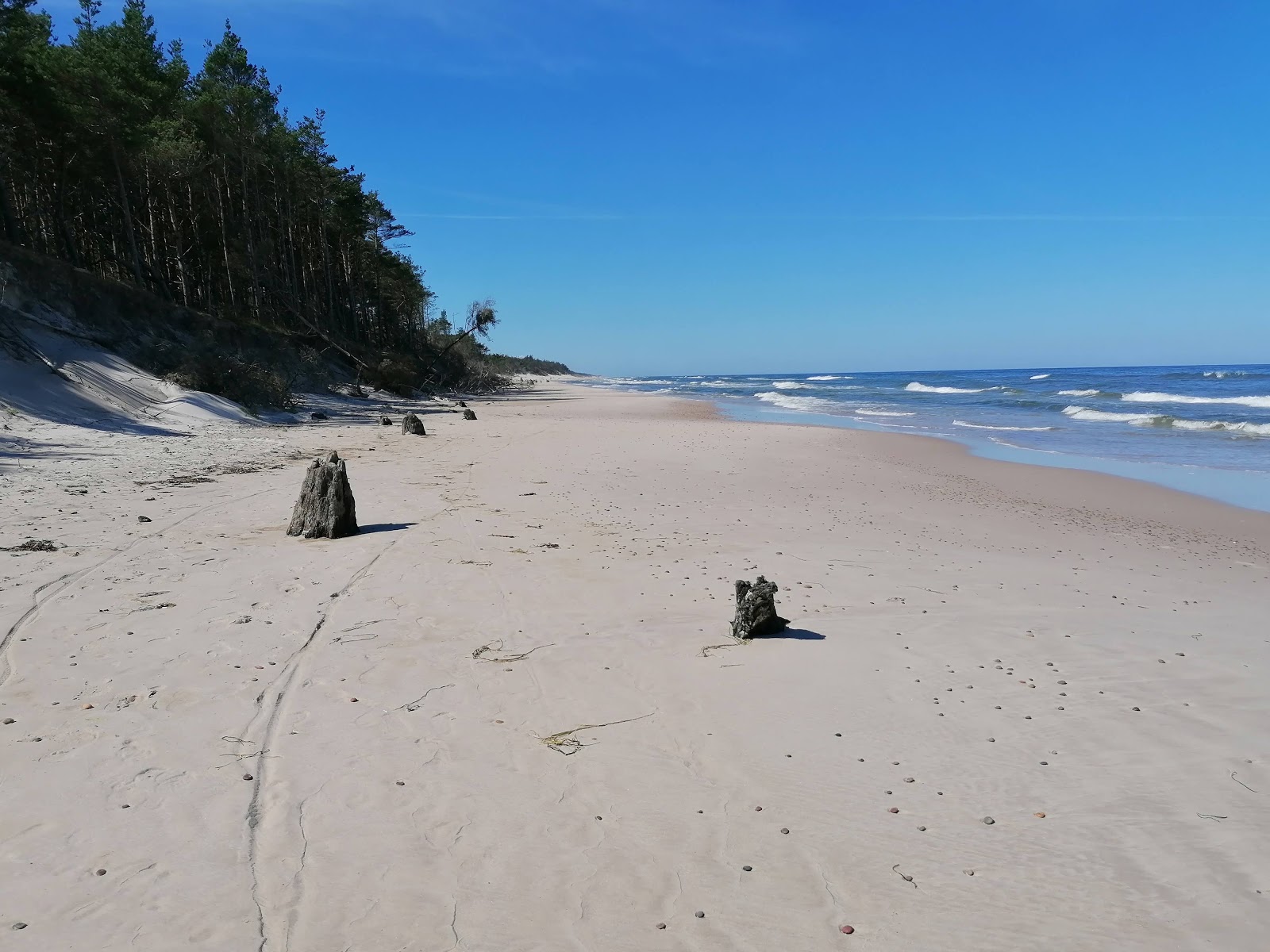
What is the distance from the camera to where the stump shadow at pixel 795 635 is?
18.8 ft

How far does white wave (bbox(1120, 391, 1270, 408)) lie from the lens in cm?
3678

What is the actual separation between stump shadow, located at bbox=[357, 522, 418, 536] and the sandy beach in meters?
0.10

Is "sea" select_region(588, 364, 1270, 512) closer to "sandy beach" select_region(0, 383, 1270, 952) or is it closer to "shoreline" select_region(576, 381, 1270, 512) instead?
"shoreline" select_region(576, 381, 1270, 512)

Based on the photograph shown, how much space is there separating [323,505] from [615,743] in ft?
18.2

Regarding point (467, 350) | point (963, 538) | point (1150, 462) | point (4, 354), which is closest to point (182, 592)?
point (963, 538)

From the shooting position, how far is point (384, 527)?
916 centimetres

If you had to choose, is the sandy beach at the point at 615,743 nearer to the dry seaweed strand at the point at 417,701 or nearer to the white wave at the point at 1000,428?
the dry seaweed strand at the point at 417,701

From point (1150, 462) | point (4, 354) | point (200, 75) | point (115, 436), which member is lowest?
point (1150, 462)

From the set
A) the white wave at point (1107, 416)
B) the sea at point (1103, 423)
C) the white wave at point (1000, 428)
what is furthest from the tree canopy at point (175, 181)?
the white wave at point (1107, 416)

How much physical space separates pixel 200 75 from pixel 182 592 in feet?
121

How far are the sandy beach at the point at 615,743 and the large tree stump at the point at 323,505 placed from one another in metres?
0.24

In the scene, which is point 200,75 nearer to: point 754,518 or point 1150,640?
point 754,518

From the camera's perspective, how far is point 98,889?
112 inches

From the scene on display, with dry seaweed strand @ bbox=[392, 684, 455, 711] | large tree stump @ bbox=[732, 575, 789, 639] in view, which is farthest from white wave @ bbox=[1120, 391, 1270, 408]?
dry seaweed strand @ bbox=[392, 684, 455, 711]
